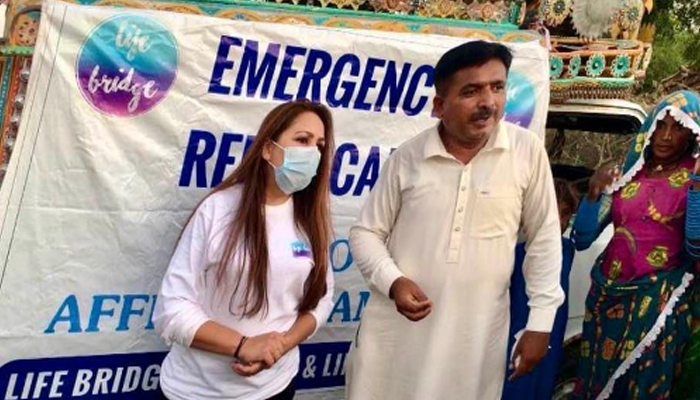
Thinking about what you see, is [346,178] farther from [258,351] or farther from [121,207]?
[258,351]

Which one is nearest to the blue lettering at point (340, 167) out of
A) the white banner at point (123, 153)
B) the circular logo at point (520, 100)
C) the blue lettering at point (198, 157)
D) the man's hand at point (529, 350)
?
the white banner at point (123, 153)

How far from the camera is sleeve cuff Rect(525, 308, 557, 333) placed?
2324 mm

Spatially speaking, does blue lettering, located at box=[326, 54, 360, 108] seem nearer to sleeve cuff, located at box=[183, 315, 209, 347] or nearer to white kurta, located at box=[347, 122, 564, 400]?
white kurta, located at box=[347, 122, 564, 400]

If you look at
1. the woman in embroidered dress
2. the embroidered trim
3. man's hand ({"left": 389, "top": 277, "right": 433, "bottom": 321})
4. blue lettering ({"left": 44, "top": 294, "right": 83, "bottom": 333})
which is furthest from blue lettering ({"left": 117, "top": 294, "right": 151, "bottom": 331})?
the embroidered trim

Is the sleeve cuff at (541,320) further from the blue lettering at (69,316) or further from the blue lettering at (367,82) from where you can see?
the blue lettering at (69,316)

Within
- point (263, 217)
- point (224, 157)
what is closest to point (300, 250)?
point (263, 217)

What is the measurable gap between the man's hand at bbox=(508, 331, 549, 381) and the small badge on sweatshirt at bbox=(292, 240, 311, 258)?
28.0 inches

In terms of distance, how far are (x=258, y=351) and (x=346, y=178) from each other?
46.4 inches

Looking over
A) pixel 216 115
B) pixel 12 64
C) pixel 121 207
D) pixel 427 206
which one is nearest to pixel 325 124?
pixel 427 206

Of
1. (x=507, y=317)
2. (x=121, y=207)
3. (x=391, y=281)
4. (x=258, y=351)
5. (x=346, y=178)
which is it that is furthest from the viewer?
(x=346, y=178)

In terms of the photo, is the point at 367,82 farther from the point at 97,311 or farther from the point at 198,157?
the point at 97,311

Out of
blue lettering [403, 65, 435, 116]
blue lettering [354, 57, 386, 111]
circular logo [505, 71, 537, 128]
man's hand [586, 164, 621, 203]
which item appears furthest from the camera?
circular logo [505, 71, 537, 128]

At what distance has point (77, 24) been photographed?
253 cm

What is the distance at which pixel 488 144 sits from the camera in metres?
2.38
